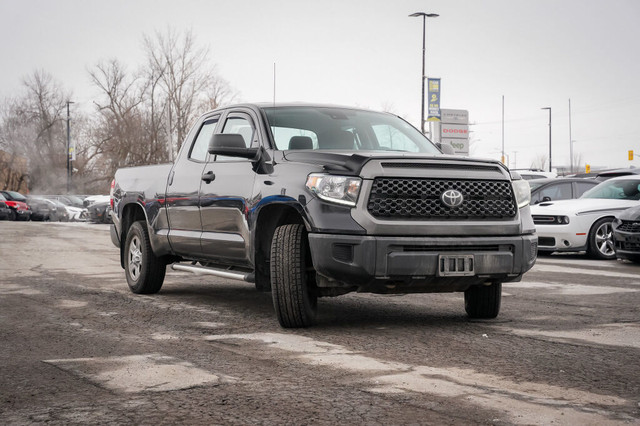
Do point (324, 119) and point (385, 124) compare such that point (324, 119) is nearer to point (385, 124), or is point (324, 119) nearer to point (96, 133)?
point (385, 124)

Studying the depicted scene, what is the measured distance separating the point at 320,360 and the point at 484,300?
2.31 meters

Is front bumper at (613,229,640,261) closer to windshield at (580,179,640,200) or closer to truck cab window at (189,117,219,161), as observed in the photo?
windshield at (580,179,640,200)

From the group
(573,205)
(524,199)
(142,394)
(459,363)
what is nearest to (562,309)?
(524,199)

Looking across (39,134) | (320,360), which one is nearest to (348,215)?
(320,360)

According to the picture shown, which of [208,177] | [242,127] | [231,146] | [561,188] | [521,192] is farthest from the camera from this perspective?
[561,188]

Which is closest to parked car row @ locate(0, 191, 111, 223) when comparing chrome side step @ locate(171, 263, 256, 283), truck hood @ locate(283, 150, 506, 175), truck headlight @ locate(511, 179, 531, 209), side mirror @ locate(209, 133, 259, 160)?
chrome side step @ locate(171, 263, 256, 283)

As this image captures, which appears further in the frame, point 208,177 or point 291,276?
point 208,177

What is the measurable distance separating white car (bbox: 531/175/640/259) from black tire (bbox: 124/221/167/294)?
8165 mm

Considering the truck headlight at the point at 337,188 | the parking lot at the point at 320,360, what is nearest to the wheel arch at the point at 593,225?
the parking lot at the point at 320,360

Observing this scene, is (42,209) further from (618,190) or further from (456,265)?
(456,265)

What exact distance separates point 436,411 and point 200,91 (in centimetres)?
5684

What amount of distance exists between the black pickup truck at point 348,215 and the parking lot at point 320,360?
41 cm

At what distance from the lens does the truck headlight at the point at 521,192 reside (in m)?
6.62

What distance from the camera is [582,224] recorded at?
48.0ft
